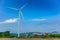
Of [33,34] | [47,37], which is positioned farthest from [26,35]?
[47,37]

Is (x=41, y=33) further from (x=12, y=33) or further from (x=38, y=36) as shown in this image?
(x=12, y=33)

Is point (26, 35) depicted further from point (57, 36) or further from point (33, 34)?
point (57, 36)

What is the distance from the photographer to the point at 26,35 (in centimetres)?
689

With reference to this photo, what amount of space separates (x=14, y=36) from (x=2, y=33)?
50 cm

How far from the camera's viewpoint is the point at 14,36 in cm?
703

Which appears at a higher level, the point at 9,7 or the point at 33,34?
the point at 9,7

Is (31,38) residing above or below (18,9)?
below

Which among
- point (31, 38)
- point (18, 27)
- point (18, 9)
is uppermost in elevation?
point (18, 9)

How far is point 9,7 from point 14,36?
1.06 metres

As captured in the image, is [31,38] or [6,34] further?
[6,34]

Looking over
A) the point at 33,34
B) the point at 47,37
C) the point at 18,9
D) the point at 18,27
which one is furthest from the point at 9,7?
the point at 47,37

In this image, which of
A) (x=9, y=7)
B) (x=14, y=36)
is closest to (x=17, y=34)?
(x=14, y=36)

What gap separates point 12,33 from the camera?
7.09m

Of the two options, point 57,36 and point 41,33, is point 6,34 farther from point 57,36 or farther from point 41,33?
point 57,36
